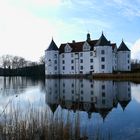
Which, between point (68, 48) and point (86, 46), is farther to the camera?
point (68, 48)

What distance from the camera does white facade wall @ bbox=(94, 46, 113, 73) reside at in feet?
187

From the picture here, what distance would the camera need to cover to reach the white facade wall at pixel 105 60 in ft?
187

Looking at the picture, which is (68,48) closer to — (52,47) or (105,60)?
(52,47)

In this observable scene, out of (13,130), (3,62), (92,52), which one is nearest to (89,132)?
(13,130)

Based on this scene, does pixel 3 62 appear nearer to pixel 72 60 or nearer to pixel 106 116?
pixel 72 60

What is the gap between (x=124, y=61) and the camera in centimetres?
6397

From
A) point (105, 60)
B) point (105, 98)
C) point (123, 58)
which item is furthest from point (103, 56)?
point (105, 98)

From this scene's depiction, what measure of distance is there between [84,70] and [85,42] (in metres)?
5.95

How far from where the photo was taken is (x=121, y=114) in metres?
13.0

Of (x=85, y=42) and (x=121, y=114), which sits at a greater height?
(x=85, y=42)

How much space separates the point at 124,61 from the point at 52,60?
1588 cm

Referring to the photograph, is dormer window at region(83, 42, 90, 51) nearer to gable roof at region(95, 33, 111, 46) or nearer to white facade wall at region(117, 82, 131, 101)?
gable roof at region(95, 33, 111, 46)

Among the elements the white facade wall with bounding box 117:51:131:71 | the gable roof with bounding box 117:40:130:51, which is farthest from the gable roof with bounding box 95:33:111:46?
the gable roof with bounding box 117:40:130:51

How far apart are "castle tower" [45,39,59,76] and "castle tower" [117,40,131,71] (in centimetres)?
1382
